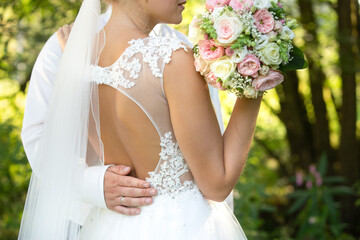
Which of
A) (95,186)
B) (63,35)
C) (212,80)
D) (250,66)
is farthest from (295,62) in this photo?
(63,35)

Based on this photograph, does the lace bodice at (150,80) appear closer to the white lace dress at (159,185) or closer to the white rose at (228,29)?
the white lace dress at (159,185)

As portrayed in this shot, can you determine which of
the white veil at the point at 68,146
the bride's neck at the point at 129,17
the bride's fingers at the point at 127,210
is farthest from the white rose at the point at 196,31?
the bride's fingers at the point at 127,210

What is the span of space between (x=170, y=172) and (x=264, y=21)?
68 centimetres

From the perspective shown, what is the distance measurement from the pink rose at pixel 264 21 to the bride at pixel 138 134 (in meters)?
0.26

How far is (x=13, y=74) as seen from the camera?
443 centimetres

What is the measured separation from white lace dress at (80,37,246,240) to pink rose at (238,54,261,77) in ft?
0.78

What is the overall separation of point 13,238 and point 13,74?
1.75m

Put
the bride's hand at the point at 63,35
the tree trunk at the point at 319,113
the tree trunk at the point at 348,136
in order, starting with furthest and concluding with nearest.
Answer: the tree trunk at the point at 319,113 → the tree trunk at the point at 348,136 → the bride's hand at the point at 63,35

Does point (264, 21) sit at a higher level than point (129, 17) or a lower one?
lower

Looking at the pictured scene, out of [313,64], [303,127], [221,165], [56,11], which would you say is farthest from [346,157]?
[221,165]

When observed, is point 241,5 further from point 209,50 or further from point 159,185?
point 159,185

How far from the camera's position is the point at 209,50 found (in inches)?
69.2

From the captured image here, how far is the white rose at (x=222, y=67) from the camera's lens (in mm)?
1710

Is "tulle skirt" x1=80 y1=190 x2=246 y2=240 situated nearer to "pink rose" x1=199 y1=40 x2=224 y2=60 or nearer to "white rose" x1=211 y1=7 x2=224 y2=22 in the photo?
"pink rose" x1=199 y1=40 x2=224 y2=60
